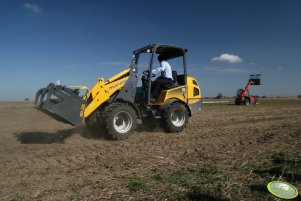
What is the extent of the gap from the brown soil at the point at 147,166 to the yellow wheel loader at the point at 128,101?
0.61 m

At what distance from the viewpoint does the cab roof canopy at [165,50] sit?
893 centimetres

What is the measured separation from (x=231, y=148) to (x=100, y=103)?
3.50 m

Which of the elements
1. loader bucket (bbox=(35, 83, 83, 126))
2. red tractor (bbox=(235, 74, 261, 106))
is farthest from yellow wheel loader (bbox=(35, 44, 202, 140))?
red tractor (bbox=(235, 74, 261, 106))

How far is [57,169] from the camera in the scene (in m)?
5.09

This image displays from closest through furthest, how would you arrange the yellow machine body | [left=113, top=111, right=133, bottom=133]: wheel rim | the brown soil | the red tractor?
the brown soil
the yellow machine body
[left=113, top=111, right=133, bottom=133]: wheel rim
the red tractor

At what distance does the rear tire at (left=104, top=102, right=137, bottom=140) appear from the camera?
25.0ft

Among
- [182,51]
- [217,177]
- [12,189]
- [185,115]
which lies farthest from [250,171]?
[182,51]

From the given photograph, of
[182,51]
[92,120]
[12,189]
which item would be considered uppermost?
[182,51]

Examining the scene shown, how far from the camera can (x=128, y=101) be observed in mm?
8242

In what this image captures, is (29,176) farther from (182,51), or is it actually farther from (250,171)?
(182,51)

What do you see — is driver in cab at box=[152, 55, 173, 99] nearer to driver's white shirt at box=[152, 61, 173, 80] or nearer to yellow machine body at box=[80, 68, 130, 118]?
driver's white shirt at box=[152, 61, 173, 80]

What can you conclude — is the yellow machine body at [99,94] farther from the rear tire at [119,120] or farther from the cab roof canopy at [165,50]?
the cab roof canopy at [165,50]

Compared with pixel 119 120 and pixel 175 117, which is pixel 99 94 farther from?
pixel 175 117

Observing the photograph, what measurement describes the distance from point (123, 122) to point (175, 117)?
208cm
